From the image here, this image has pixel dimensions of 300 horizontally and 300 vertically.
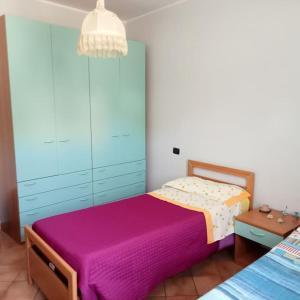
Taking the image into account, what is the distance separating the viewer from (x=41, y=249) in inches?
78.7

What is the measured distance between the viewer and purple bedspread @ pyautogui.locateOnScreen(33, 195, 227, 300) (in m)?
1.72

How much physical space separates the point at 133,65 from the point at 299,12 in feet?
6.28

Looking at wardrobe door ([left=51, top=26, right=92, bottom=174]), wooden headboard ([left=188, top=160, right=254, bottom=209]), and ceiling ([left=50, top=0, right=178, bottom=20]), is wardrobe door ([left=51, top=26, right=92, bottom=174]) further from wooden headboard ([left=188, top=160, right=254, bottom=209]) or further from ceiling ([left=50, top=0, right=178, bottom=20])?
wooden headboard ([left=188, top=160, right=254, bottom=209])

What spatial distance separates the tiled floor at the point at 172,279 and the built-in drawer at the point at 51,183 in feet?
1.98

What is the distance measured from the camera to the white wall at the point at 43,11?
305cm

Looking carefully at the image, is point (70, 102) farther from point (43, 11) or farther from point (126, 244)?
point (126, 244)

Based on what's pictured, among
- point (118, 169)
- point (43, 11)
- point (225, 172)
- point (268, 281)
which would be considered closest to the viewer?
point (268, 281)

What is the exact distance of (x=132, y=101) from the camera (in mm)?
3623

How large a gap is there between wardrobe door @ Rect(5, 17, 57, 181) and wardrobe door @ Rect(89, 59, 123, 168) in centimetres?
51

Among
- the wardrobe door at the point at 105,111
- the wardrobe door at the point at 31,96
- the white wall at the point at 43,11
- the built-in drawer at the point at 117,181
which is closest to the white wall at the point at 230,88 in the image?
the built-in drawer at the point at 117,181

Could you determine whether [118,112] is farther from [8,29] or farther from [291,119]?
[291,119]

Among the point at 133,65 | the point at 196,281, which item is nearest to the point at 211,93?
the point at 133,65

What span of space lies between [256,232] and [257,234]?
2 cm

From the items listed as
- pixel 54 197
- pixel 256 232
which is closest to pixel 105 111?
pixel 54 197
